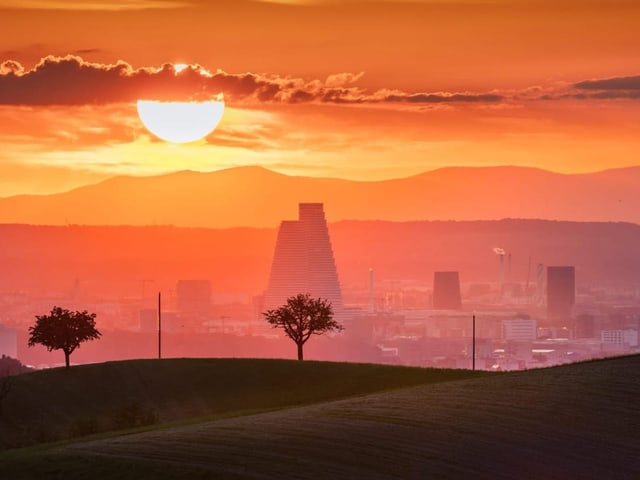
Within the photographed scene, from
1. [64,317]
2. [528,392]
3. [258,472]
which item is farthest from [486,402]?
[64,317]

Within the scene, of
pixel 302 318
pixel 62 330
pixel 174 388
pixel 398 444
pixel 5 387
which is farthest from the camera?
pixel 302 318

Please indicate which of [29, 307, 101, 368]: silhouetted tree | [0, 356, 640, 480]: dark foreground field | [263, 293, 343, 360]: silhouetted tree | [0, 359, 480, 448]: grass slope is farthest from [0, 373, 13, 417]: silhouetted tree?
[263, 293, 343, 360]: silhouetted tree

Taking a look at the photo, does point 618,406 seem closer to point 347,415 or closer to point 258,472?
point 347,415

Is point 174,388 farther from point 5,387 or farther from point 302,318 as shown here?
point 302,318

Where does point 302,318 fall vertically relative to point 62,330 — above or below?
above

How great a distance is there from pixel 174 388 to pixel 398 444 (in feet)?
144

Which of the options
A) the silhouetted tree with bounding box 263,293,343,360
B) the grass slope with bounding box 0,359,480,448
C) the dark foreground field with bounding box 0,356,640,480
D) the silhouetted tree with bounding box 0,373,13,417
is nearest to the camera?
the dark foreground field with bounding box 0,356,640,480

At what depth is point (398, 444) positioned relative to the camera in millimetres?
53844

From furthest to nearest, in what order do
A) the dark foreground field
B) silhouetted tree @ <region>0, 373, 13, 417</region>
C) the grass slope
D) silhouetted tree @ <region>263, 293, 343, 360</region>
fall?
silhouetted tree @ <region>263, 293, 343, 360</region> < silhouetted tree @ <region>0, 373, 13, 417</region> < the grass slope < the dark foreground field

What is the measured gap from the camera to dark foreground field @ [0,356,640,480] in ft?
159

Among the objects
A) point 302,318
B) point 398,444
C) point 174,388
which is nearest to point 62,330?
point 174,388

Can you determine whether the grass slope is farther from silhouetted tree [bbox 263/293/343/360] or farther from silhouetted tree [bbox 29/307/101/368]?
silhouetted tree [bbox 263/293/343/360]

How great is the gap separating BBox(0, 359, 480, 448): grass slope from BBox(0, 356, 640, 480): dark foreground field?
1952 centimetres

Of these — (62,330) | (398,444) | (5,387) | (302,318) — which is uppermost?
(302,318)
